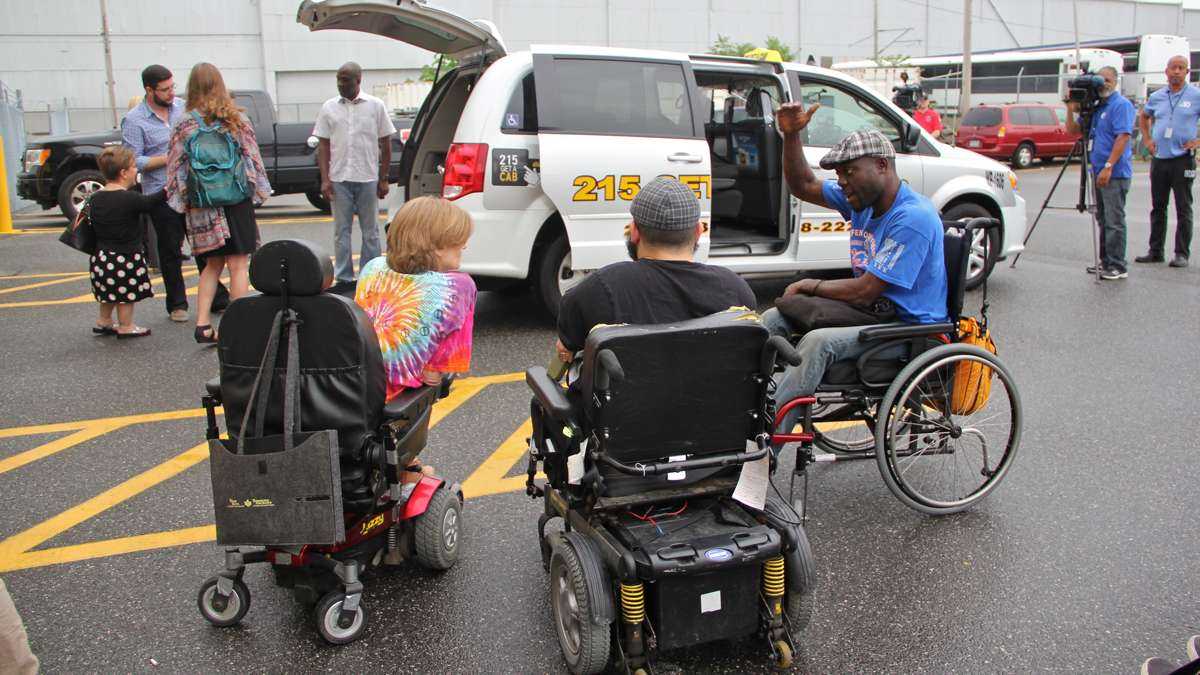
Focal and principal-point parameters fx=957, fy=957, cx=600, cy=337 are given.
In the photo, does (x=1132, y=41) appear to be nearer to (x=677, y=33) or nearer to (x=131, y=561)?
(x=677, y=33)

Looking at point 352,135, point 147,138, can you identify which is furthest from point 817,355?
point 147,138

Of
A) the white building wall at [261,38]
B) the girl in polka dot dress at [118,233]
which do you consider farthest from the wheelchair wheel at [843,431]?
the white building wall at [261,38]

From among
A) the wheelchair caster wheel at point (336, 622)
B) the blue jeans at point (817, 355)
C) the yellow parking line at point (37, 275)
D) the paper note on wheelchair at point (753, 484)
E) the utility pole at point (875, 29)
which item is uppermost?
the utility pole at point (875, 29)

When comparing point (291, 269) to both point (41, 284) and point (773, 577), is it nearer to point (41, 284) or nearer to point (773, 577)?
point (773, 577)

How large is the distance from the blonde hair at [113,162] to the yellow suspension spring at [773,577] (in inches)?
230

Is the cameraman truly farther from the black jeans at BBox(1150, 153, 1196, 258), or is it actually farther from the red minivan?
the red minivan

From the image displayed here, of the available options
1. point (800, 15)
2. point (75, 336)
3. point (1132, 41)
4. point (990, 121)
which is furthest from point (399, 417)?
point (800, 15)

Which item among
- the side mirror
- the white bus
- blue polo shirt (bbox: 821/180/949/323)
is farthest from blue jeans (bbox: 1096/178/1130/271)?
the white bus

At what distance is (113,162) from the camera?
22.1 feet

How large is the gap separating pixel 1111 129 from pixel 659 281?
777 centimetres

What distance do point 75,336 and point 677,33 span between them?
43.1 meters

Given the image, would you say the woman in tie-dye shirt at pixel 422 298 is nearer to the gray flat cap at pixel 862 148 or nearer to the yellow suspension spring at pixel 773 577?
the yellow suspension spring at pixel 773 577

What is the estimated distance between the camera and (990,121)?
24703mm

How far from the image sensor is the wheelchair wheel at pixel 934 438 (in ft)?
12.4
